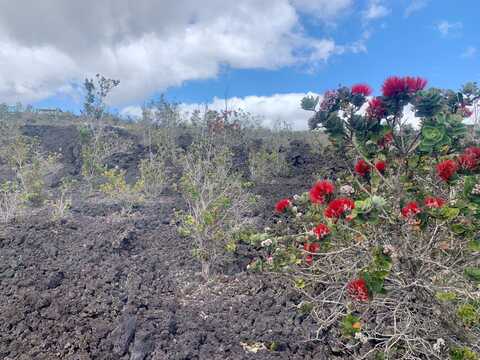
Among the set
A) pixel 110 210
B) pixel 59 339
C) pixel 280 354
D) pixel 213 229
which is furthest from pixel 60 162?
pixel 280 354

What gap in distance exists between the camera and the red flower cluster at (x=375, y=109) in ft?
6.64

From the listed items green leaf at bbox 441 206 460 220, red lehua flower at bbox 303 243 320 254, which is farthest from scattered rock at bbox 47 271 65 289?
green leaf at bbox 441 206 460 220

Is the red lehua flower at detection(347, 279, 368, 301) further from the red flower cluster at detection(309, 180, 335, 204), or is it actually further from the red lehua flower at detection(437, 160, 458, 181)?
the red lehua flower at detection(437, 160, 458, 181)

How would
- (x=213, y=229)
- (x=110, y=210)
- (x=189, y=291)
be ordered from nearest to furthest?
(x=189, y=291)
(x=213, y=229)
(x=110, y=210)

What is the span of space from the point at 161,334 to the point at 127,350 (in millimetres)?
238

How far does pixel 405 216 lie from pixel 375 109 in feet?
1.87

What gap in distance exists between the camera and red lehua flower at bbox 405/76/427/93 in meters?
1.87

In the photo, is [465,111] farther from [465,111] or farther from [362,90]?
[362,90]

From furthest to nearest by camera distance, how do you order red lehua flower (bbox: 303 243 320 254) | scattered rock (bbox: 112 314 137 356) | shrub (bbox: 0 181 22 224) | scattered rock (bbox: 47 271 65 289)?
shrub (bbox: 0 181 22 224), scattered rock (bbox: 47 271 65 289), scattered rock (bbox: 112 314 137 356), red lehua flower (bbox: 303 243 320 254)

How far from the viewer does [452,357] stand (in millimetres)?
1863

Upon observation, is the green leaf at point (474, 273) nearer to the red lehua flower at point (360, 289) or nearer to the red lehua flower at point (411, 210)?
the red lehua flower at point (411, 210)

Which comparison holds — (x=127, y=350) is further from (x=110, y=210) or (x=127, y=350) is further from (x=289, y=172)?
(x=289, y=172)

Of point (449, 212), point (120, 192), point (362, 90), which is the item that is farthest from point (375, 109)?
point (120, 192)

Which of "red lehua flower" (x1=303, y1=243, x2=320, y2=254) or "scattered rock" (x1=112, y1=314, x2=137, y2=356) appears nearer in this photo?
"red lehua flower" (x1=303, y1=243, x2=320, y2=254)
